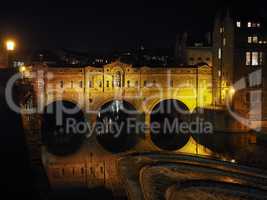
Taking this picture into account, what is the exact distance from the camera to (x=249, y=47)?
3875cm

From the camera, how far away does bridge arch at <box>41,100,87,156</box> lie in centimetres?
3478

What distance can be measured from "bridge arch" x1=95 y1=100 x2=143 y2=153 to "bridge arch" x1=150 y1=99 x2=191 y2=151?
202cm

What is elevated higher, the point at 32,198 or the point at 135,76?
the point at 135,76

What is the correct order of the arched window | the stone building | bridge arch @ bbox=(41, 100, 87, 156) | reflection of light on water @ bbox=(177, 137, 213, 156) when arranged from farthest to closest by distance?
the arched window
the stone building
bridge arch @ bbox=(41, 100, 87, 156)
reflection of light on water @ bbox=(177, 137, 213, 156)

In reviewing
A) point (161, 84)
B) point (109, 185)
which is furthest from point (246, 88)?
Answer: point (109, 185)

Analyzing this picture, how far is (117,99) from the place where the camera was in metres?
41.6

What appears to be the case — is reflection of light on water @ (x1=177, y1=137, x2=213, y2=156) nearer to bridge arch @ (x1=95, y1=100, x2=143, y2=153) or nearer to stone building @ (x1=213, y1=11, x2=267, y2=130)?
bridge arch @ (x1=95, y1=100, x2=143, y2=153)

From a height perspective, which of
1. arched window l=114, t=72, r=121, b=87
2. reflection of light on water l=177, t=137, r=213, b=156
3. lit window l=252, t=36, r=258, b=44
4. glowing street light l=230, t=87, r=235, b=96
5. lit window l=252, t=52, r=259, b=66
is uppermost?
lit window l=252, t=36, r=258, b=44

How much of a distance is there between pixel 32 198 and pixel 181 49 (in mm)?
43479

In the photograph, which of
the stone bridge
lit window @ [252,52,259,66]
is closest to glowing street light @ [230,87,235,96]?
lit window @ [252,52,259,66]

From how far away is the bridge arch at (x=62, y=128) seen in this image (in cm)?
3478

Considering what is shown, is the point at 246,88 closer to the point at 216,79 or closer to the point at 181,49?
the point at 216,79

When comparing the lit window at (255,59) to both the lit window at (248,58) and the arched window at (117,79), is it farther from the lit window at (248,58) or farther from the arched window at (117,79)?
the arched window at (117,79)

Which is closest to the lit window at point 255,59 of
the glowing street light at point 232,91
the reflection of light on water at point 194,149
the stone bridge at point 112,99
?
the glowing street light at point 232,91
